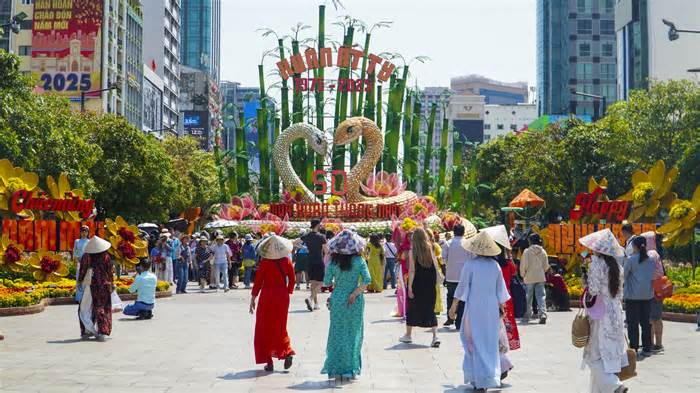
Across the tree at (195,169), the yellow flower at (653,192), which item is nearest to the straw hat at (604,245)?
the yellow flower at (653,192)

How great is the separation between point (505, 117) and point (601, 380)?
179053 mm

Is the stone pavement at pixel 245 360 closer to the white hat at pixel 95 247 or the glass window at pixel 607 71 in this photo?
the white hat at pixel 95 247

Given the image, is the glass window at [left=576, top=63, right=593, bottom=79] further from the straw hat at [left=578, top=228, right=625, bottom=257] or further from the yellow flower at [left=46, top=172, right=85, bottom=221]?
the straw hat at [left=578, top=228, right=625, bottom=257]

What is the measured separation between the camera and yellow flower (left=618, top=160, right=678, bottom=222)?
78.3 feet

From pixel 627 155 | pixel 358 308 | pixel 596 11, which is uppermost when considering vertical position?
pixel 596 11

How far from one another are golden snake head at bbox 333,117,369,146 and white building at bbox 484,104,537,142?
5399 inches

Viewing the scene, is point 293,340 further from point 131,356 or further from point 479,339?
point 479,339

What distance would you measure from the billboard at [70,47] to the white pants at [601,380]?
70942 mm

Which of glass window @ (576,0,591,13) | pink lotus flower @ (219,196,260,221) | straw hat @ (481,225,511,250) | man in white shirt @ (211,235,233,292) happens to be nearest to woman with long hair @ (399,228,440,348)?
straw hat @ (481,225,511,250)

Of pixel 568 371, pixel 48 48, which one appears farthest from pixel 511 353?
pixel 48 48

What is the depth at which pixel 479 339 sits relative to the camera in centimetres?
1092

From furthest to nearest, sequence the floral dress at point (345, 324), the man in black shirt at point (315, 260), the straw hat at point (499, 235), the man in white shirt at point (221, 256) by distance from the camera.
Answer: the man in white shirt at point (221, 256)
the man in black shirt at point (315, 260)
the straw hat at point (499, 235)
the floral dress at point (345, 324)

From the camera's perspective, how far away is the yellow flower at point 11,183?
82.9 ft

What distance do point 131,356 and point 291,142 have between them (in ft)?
122
